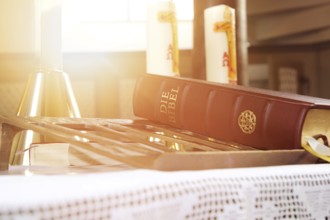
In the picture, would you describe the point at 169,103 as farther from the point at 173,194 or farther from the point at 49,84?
the point at 173,194

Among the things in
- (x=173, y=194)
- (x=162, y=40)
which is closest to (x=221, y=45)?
(x=162, y=40)

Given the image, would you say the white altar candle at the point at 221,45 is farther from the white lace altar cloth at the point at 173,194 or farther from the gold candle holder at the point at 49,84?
the white lace altar cloth at the point at 173,194

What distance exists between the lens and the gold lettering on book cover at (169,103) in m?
0.63

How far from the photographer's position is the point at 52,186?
0.89 ft

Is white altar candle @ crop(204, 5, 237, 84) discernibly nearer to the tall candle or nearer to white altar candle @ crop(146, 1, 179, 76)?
white altar candle @ crop(146, 1, 179, 76)

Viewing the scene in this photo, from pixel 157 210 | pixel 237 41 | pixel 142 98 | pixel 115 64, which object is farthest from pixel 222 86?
pixel 115 64

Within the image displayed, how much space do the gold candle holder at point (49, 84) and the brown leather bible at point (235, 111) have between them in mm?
144

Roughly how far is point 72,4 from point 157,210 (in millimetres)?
1515

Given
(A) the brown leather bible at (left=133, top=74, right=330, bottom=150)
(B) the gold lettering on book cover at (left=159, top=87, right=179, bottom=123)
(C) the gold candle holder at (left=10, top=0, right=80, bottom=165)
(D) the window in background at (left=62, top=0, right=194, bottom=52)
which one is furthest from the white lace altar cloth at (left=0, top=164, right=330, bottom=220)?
(D) the window in background at (left=62, top=0, right=194, bottom=52)

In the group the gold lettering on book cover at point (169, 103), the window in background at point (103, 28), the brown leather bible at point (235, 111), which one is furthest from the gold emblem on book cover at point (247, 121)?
the window in background at point (103, 28)

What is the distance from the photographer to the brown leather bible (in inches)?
19.3

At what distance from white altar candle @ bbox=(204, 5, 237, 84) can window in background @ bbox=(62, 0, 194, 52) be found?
84 cm

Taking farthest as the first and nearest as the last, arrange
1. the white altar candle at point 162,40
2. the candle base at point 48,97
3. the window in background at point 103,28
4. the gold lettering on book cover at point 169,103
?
the window in background at point 103,28
the white altar candle at point 162,40
the candle base at point 48,97
the gold lettering on book cover at point 169,103

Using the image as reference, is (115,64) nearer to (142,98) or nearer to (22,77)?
(22,77)
